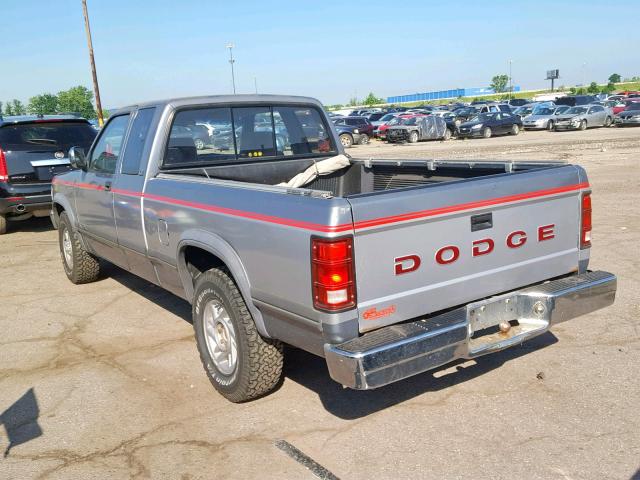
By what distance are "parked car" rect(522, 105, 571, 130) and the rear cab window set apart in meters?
32.5

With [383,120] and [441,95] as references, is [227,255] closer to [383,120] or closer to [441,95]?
[383,120]

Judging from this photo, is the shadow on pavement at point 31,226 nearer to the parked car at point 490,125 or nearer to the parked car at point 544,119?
the parked car at point 490,125

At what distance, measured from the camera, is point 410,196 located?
3.30 meters

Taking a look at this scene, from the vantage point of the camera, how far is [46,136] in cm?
973

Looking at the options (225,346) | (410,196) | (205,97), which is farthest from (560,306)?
(205,97)

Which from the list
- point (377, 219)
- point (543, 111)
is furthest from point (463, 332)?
point (543, 111)

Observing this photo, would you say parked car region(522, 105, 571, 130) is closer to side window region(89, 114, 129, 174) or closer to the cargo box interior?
the cargo box interior

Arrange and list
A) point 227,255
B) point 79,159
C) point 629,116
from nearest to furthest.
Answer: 1. point 227,255
2. point 79,159
3. point 629,116

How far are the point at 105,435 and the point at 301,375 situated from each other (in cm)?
139

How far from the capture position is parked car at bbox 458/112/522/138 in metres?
32.6

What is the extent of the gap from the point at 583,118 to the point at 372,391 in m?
33.5

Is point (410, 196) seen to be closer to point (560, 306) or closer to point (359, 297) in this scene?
point (359, 297)

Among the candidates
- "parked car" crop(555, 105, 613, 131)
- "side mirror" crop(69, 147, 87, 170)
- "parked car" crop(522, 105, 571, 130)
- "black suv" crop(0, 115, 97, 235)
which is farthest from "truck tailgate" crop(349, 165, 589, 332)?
"parked car" crop(522, 105, 571, 130)

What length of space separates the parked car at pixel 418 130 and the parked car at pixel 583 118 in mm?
6550
